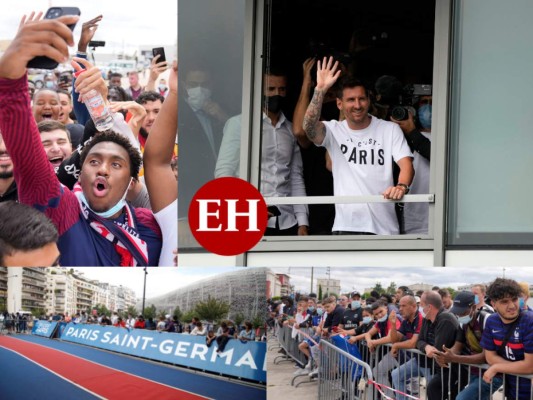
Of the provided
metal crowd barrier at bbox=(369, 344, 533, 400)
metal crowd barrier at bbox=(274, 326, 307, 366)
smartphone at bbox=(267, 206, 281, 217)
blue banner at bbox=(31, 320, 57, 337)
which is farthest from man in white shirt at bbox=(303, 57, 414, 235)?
blue banner at bbox=(31, 320, 57, 337)

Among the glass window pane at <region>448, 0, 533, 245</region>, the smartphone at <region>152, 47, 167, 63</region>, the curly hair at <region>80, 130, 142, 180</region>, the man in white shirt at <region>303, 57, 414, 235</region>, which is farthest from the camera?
the curly hair at <region>80, 130, 142, 180</region>

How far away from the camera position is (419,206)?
23.6 ft

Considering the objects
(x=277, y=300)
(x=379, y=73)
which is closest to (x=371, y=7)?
(x=379, y=73)

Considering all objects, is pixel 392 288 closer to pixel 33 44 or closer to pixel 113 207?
pixel 113 207

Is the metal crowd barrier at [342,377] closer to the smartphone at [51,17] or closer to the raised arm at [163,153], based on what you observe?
the raised arm at [163,153]

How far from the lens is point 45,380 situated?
24.0 ft

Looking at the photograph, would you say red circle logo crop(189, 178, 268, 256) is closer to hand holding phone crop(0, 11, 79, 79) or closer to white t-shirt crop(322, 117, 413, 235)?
white t-shirt crop(322, 117, 413, 235)

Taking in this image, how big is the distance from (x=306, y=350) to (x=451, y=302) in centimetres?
95

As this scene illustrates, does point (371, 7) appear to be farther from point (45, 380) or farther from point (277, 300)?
point (45, 380)

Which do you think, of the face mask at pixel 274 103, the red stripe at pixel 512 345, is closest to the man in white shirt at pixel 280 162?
the face mask at pixel 274 103

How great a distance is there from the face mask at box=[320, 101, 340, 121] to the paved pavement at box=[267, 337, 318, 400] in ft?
5.17

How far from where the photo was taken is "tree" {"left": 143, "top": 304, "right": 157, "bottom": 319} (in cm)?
732

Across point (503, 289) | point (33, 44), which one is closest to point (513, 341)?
point (503, 289)

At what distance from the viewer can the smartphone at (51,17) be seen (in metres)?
7.55
